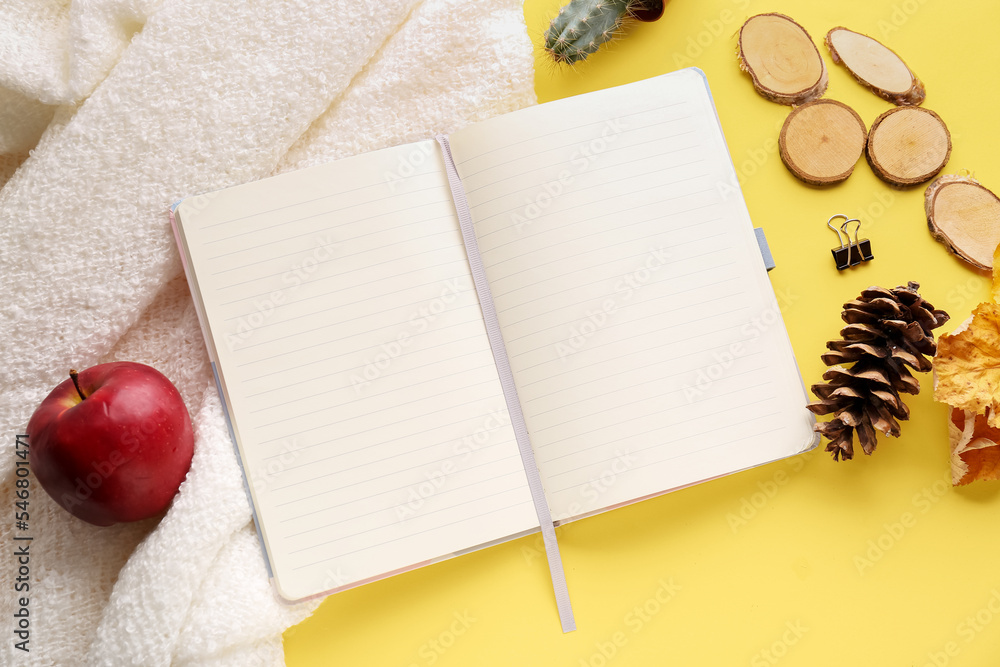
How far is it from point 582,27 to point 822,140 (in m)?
0.33

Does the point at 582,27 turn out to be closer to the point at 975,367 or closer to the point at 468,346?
the point at 468,346

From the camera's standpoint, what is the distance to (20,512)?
69cm

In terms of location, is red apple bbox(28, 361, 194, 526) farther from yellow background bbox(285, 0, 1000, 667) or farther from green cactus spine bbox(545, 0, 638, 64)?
green cactus spine bbox(545, 0, 638, 64)

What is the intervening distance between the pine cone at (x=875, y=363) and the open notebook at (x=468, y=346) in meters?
0.04

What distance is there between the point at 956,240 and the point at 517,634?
72cm

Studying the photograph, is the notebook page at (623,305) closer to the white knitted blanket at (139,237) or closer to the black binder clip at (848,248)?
the black binder clip at (848,248)

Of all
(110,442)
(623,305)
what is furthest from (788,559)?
(110,442)

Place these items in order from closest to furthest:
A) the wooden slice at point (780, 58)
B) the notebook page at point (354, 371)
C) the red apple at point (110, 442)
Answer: the red apple at point (110, 442), the notebook page at point (354, 371), the wooden slice at point (780, 58)

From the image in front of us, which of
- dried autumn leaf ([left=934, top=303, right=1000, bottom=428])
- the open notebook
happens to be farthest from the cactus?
dried autumn leaf ([left=934, top=303, right=1000, bottom=428])

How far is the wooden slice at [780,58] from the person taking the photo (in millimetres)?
807

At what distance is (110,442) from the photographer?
1.95 feet

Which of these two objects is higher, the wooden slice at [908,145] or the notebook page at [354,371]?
the wooden slice at [908,145]

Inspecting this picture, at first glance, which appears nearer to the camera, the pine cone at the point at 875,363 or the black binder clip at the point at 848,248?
the pine cone at the point at 875,363

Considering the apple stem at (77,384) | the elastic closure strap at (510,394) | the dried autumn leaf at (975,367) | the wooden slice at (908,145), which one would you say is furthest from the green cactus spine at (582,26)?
the apple stem at (77,384)
